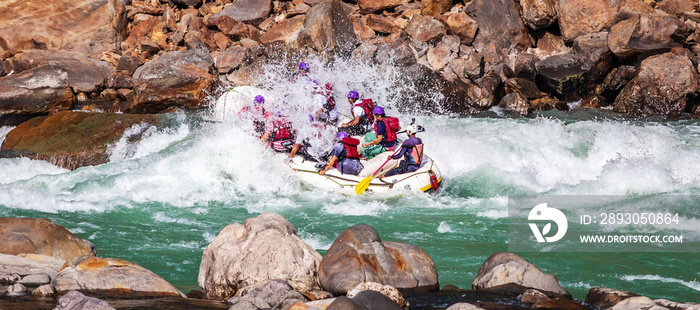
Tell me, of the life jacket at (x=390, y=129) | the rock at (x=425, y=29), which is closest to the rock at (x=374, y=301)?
the life jacket at (x=390, y=129)

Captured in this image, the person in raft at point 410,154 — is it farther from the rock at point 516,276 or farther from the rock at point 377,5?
the rock at point 377,5

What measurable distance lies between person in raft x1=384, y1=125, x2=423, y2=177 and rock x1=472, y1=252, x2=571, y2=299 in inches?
160

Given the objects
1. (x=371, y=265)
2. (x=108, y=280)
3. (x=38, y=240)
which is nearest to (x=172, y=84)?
(x=38, y=240)

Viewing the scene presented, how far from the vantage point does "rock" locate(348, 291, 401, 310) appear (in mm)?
4426

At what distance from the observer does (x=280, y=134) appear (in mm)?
10547

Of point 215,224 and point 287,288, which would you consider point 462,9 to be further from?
point 287,288

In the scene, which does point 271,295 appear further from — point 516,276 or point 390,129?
point 390,129

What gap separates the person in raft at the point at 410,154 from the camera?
9492 millimetres

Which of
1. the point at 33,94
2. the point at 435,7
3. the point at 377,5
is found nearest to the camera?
the point at 33,94

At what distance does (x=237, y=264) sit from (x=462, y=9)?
1647 centimetres

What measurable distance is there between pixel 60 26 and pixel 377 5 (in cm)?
1071

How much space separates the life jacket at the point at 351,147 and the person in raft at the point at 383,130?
0.25 meters

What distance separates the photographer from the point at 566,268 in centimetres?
652

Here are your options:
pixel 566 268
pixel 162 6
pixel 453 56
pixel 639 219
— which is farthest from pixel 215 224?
pixel 162 6
